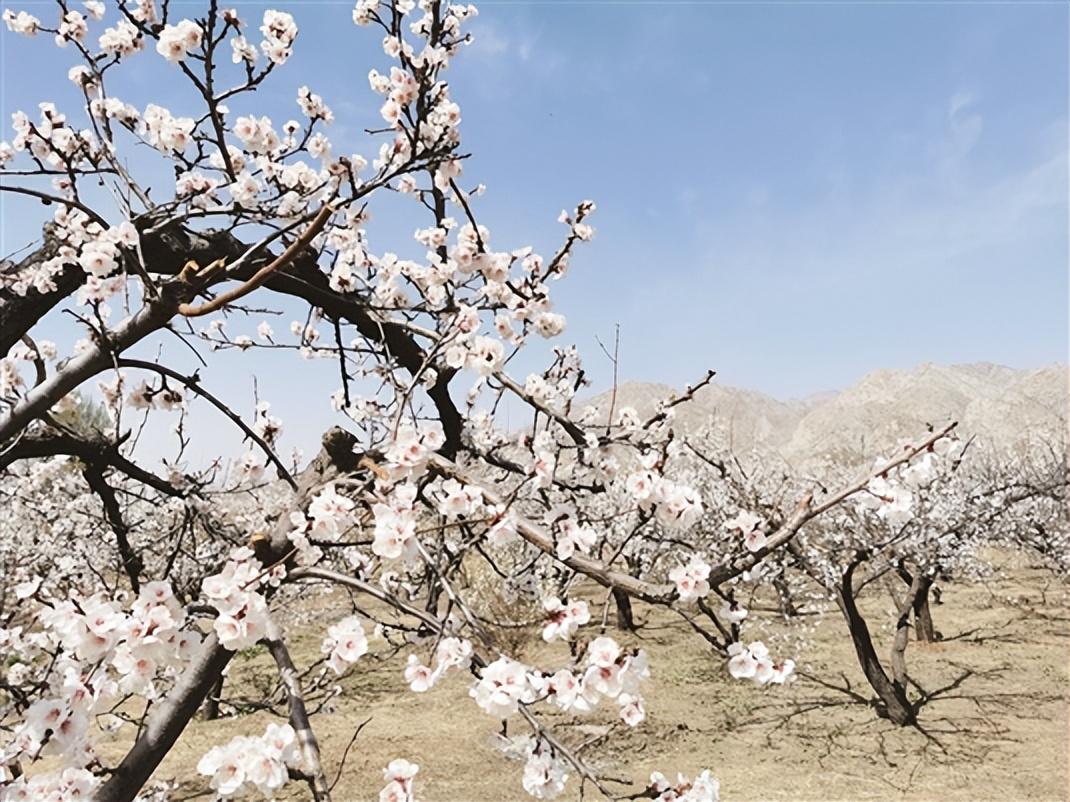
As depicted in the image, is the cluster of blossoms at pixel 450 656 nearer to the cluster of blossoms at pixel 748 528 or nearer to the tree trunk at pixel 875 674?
the cluster of blossoms at pixel 748 528

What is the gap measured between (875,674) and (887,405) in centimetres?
8111

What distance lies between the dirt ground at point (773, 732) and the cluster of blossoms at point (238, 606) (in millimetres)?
2874

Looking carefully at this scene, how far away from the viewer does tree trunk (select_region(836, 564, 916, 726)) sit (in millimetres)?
7113

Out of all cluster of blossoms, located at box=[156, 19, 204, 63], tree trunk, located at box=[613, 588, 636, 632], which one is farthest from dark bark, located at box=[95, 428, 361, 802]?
tree trunk, located at box=[613, 588, 636, 632]

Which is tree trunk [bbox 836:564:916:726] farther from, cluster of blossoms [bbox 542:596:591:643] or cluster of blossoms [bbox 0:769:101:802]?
cluster of blossoms [bbox 0:769:101:802]

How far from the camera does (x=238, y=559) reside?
2008mm

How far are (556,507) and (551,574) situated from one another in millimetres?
9827

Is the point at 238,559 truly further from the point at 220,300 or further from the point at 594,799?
the point at 594,799

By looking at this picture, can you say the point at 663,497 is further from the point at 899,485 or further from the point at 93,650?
the point at 93,650

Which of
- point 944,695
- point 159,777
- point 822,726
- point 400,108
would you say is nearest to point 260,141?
point 400,108

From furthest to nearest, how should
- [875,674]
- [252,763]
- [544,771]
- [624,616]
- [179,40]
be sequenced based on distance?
[624,616] < [875,674] < [179,40] < [544,771] < [252,763]

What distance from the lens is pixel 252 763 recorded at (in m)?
1.72

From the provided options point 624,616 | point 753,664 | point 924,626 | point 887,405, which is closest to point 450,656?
point 753,664

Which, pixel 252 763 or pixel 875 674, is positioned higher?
pixel 252 763
